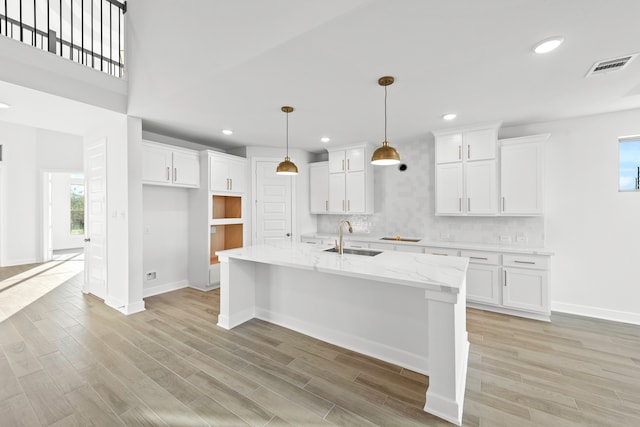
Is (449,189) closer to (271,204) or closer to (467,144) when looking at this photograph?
(467,144)

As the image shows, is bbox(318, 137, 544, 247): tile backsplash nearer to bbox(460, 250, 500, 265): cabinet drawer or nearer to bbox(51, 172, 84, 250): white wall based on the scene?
bbox(460, 250, 500, 265): cabinet drawer

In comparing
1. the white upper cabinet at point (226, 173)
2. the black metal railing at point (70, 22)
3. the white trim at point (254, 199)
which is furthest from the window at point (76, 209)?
the white trim at point (254, 199)

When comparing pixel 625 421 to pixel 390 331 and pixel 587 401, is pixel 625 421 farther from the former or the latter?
pixel 390 331

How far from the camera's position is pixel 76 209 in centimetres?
891

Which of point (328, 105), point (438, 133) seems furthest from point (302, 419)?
point (438, 133)

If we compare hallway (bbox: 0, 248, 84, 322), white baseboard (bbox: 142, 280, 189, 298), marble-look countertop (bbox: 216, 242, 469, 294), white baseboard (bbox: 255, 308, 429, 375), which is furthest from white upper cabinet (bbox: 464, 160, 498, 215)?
hallway (bbox: 0, 248, 84, 322)

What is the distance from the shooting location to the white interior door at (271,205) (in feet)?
17.0

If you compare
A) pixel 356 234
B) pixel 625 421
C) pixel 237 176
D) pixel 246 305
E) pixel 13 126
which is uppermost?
pixel 13 126

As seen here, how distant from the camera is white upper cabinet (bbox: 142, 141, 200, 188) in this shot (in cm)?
395

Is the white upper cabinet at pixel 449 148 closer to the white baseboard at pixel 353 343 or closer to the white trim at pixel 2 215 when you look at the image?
the white baseboard at pixel 353 343

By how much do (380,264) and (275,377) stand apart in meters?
1.29

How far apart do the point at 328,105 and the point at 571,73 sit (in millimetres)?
2260

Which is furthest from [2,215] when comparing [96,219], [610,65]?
[610,65]

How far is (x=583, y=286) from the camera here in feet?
11.8
